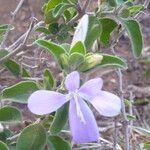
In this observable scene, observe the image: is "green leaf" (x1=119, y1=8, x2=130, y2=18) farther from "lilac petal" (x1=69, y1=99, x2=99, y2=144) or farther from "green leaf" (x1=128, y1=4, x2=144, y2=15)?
"lilac petal" (x1=69, y1=99, x2=99, y2=144)

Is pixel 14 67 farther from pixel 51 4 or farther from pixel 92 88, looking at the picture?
pixel 92 88

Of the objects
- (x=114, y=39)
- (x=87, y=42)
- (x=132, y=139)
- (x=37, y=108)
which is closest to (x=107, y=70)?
(x=132, y=139)

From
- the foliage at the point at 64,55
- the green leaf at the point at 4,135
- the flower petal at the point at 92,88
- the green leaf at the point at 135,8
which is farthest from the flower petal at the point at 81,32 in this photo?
the green leaf at the point at 4,135

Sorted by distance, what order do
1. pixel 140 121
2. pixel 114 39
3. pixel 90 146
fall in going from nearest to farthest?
pixel 114 39
pixel 90 146
pixel 140 121

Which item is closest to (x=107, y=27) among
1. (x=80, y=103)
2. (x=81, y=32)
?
(x=81, y=32)

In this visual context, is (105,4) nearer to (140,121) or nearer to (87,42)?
(87,42)

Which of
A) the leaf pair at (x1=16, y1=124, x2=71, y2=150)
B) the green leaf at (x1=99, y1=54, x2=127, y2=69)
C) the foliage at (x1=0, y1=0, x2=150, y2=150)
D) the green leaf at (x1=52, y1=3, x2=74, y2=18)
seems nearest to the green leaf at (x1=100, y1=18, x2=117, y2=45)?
the foliage at (x1=0, y1=0, x2=150, y2=150)
